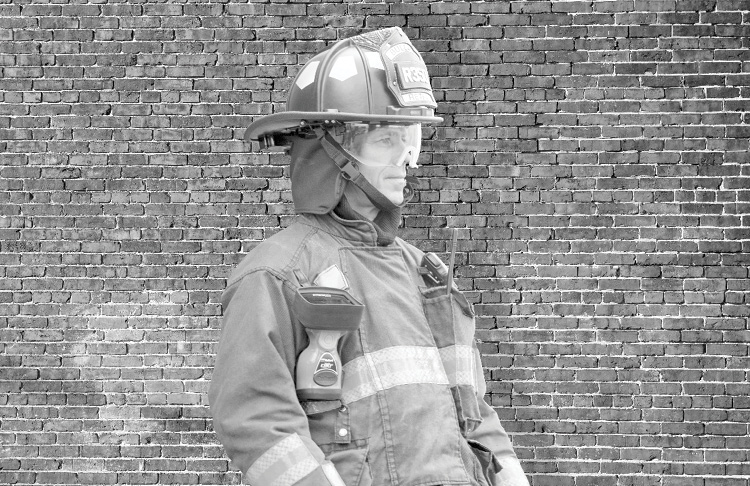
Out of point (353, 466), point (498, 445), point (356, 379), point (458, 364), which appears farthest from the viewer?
point (498, 445)

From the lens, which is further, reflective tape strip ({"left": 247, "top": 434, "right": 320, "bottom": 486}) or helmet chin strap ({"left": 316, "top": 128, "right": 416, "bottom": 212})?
helmet chin strap ({"left": 316, "top": 128, "right": 416, "bottom": 212})

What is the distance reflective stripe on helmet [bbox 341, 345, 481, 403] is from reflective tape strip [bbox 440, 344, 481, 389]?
0.08 feet

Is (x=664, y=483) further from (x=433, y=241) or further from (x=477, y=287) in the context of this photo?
(x=433, y=241)

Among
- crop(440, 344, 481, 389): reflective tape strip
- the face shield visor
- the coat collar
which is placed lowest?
crop(440, 344, 481, 389): reflective tape strip

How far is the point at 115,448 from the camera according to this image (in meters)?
5.34

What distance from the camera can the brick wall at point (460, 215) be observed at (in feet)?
17.5

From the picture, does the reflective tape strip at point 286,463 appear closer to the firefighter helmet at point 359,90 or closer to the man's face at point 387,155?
the man's face at point 387,155

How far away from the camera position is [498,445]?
101 inches

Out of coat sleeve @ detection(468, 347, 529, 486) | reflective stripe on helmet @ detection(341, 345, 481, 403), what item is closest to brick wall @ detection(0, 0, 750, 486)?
coat sleeve @ detection(468, 347, 529, 486)

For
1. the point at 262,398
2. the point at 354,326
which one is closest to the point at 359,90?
the point at 354,326

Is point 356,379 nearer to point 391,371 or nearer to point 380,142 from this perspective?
point 391,371

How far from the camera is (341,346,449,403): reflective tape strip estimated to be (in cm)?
220

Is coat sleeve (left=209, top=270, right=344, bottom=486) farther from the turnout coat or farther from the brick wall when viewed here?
the brick wall

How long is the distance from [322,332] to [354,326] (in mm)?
83
